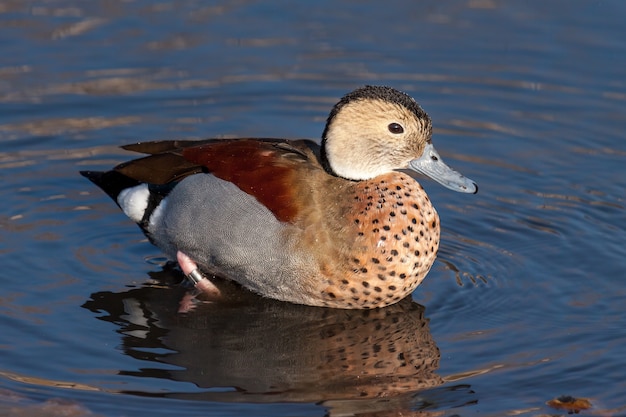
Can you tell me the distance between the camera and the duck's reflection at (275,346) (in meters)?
6.65

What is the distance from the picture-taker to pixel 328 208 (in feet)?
24.6

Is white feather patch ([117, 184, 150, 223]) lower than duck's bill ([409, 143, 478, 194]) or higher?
lower

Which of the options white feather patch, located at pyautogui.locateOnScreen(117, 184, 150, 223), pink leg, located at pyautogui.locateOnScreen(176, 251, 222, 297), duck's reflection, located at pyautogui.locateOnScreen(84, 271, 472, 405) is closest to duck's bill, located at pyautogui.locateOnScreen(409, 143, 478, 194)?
duck's reflection, located at pyautogui.locateOnScreen(84, 271, 472, 405)

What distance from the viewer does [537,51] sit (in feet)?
38.0

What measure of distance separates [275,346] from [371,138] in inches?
59.1

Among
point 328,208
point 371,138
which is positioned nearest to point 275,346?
point 328,208

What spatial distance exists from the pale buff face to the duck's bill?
65mm

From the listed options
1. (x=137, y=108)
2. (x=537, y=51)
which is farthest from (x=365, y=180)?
(x=537, y=51)

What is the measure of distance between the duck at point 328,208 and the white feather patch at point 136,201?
360mm

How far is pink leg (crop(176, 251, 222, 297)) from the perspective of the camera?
8047 mm

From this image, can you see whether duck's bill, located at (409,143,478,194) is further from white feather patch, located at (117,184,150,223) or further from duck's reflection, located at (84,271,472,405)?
white feather patch, located at (117,184,150,223)

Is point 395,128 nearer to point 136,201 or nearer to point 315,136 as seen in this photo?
point 136,201

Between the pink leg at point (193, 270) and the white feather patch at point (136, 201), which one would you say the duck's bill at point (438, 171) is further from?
the white feather patch at point (136, 201)

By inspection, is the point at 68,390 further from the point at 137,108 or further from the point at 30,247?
the point at 137,108
